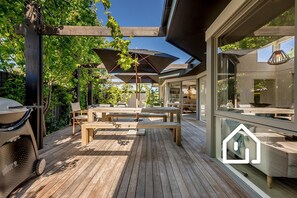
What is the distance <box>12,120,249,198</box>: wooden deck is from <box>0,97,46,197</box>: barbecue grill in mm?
178

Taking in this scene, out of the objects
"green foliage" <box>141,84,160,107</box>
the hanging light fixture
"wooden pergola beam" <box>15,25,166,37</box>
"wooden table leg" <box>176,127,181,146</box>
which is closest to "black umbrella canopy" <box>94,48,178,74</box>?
"wooden pergola beam" <box>15,25,166,37</box>

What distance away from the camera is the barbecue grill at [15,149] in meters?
1.82

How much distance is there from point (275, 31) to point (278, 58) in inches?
12.5

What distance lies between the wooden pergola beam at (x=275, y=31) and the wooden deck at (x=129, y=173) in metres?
1.79

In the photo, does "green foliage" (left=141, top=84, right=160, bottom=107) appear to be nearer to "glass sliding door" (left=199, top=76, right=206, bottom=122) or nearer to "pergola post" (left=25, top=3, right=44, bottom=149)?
"glass sliding door" (left=199, top=76, right=206, bottom=122)

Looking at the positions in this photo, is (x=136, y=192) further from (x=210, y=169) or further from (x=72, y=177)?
(x=210, y=169)

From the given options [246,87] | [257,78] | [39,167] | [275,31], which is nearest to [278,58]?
[275,31]

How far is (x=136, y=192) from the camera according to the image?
2.01 m

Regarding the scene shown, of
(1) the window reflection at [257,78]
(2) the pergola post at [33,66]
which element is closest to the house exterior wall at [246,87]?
(1) the window reflection at [257,78]

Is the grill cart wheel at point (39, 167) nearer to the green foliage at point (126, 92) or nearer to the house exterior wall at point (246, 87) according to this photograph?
the house exterior wall at point (246, 87)

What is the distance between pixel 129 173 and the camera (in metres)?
2.50

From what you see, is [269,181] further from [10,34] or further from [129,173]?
[10,34]

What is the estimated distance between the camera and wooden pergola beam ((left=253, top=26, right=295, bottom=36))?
1644 millimetres

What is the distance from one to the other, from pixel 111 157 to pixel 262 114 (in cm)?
246
